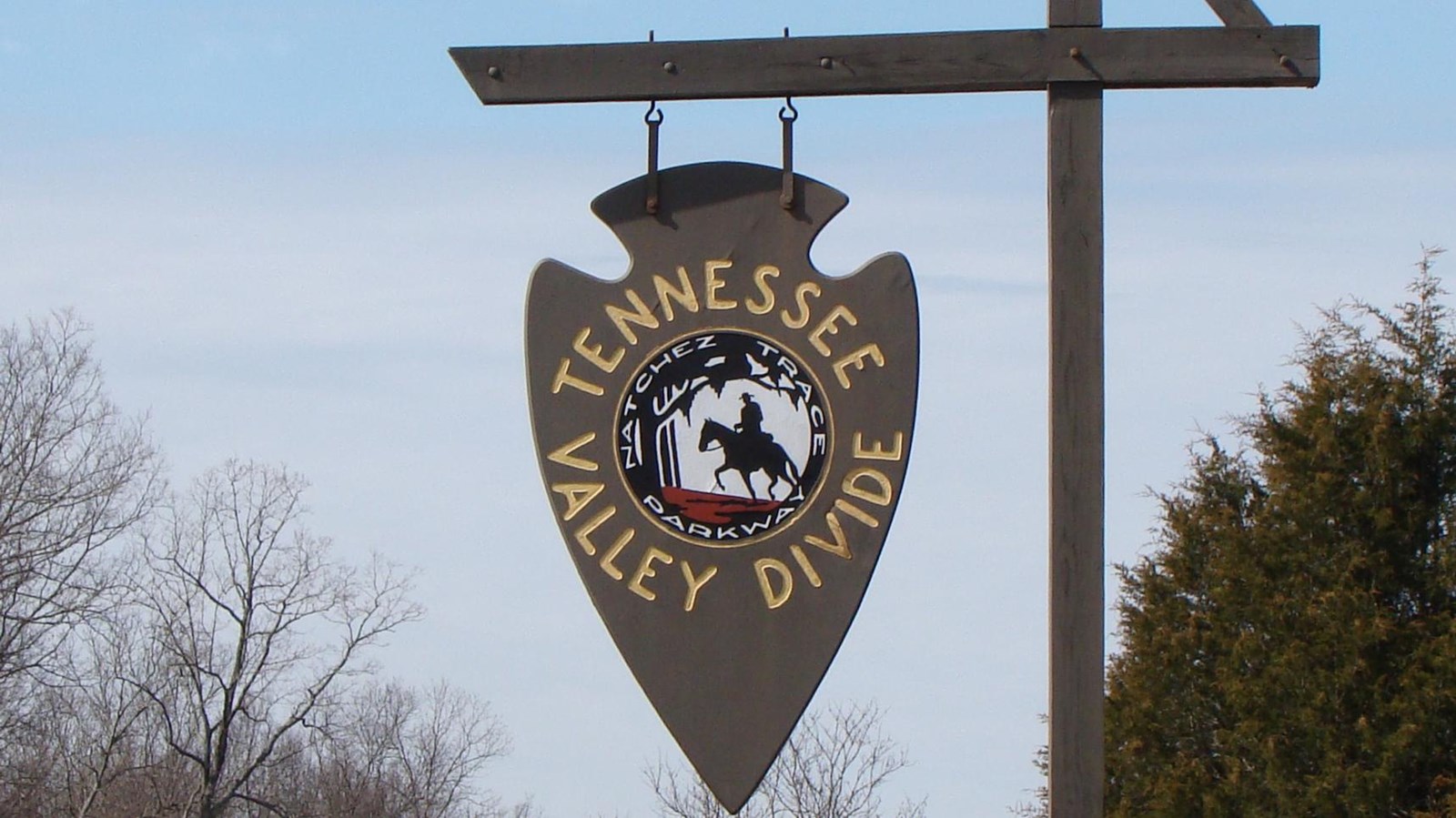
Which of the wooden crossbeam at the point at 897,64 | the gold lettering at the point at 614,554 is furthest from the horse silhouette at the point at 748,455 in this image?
the wooden crossbeam at the point at 897,64

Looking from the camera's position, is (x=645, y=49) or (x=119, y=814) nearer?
(x=645, y=49)

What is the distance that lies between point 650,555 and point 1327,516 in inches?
476

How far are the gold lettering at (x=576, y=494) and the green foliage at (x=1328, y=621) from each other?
35.8 ft

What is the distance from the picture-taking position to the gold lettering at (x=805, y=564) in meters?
5.16

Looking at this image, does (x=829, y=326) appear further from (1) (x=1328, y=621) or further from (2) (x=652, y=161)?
(1) (x=1328, y=621)

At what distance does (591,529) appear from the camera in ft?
17.0

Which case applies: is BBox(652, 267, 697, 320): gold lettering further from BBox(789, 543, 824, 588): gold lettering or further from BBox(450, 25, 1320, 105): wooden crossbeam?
BBox(789, 543, 824, 588): gold lettering

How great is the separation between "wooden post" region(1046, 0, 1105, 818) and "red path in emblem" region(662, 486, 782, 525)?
770 mm

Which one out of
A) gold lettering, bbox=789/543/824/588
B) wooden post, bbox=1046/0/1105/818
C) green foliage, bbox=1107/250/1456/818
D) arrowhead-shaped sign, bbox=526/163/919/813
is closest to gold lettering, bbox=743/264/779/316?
arrowhead-shaped sign, bbox=526/163/919/813

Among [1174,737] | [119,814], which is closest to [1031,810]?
[1174,737]

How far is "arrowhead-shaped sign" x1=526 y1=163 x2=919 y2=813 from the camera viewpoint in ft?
16.9

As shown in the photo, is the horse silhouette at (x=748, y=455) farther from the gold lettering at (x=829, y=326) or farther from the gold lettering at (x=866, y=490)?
the gold lettering at (x=829, y=326)

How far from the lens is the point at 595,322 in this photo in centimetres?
525

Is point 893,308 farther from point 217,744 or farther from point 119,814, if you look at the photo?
point 119,814
